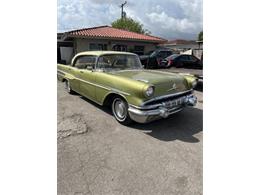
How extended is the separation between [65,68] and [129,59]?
2347mm

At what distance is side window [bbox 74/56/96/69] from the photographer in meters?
4.68

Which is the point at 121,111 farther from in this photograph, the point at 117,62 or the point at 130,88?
the point at 117,62

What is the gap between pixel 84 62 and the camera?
17.2ft

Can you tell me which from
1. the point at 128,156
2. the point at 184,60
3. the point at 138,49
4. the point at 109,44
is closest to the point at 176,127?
the point at 128,156

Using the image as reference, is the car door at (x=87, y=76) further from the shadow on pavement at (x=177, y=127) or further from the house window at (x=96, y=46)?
the house window at (x=96, y=46)

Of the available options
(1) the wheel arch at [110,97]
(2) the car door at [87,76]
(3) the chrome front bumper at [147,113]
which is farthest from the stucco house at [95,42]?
(3) the chrome front bumper at [147,113]

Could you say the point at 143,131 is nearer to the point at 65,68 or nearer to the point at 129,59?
the point at 129,59

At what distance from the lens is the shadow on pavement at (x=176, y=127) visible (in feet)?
10.6

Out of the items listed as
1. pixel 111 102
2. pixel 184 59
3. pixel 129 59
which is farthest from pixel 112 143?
pixel 184 59

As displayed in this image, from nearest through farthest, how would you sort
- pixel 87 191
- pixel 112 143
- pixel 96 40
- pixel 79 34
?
pixel 87 191 < pixel 112 143 < pixel 79 34 < pixel 96 40

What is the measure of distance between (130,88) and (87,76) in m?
1.65

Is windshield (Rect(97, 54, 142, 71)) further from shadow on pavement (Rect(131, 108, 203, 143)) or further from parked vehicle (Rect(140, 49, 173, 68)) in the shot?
parked vehicle (Rect(140, 49, 173, 68))

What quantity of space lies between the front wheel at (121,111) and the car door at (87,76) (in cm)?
74
